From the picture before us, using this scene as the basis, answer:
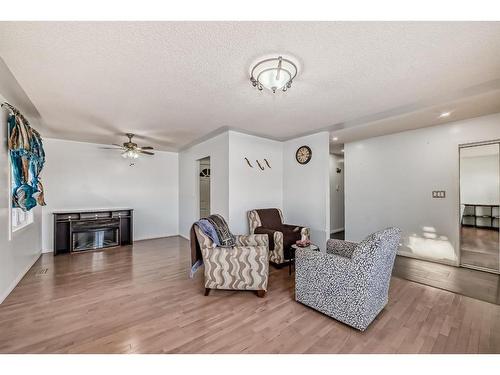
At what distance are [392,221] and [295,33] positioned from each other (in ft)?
13.5

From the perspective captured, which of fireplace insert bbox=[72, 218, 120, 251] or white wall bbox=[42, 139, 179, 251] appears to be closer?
fireplace insert bbox=[72, 218, 120, 251]

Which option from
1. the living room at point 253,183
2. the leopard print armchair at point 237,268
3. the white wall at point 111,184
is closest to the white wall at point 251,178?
the living room at point 253,183

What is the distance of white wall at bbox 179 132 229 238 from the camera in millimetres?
3957

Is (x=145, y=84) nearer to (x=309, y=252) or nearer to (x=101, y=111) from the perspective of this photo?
(x=101, y=111)

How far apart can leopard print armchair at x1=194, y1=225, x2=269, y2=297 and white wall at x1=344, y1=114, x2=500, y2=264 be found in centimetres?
322

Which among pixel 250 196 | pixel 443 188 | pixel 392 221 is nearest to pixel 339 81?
pixel 250 196

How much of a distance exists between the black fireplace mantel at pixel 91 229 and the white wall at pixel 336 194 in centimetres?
536

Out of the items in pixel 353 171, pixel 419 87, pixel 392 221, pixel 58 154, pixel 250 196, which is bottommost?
pixel 392 221

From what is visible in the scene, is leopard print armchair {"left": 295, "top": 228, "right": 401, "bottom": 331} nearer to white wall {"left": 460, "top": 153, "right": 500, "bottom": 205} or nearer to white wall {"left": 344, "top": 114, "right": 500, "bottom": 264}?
white wall {"left": 344, "top": 114, "right": 500, "bottom": 264}

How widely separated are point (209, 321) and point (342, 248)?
65.7 inches

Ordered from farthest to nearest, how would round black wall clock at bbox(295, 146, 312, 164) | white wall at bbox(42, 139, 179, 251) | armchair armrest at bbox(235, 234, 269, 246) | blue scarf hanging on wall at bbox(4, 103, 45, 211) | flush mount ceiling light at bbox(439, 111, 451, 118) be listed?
white wall at bbox(42, 139, 179, 251) → round black wall clock at bbox(295, 146, 312, 164) → flush mount ceiling light at bbox(439, 111, 451, 118) → armchair armrest at bbox(235, 234, 269, 246) → blue scarf hanging on wall at bbox(4, 103, 45, 211)

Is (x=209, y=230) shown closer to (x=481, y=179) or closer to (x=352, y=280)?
(x=352, y=280)

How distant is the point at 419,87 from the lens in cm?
221

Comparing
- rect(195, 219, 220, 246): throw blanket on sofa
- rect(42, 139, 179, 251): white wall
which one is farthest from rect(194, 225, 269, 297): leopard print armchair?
rect(42, 139, 179, 251): white wall
